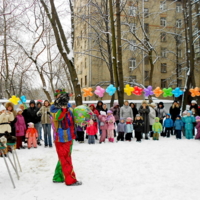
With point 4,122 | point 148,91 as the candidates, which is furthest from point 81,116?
point 148,91

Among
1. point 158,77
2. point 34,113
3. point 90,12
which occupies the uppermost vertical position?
point 90,12

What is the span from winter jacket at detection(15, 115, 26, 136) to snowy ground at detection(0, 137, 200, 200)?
30.8 inches

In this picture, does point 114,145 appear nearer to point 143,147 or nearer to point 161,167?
point 143,147

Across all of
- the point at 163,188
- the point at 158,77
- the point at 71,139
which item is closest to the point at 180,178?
the point at 163,188

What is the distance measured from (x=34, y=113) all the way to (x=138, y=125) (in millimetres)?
4369

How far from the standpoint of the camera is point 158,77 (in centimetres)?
3209

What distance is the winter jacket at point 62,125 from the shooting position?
429 cm

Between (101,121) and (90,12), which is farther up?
(90,12)

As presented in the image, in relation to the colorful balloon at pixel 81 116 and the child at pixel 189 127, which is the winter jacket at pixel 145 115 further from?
the colorful balloon at pixel 81 116

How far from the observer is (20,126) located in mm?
8180

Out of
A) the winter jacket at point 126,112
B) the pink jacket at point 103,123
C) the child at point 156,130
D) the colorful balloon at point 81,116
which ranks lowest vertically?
the child at point 156,130

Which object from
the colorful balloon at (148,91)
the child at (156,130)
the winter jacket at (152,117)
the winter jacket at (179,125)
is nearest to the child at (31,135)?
the child at (156,130)

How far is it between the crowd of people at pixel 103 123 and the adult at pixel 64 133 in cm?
318

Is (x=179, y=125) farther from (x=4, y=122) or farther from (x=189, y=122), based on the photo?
Result: (x=4, y=122)
